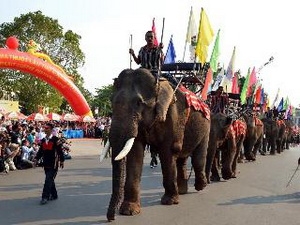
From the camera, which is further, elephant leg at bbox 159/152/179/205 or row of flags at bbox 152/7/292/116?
row of flags at bbox 152/7/292/116

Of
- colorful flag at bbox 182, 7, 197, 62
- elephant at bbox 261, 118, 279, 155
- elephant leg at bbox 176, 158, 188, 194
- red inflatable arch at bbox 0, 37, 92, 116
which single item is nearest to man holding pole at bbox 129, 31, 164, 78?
elephant leg at bbox 176, 158, 188, 194

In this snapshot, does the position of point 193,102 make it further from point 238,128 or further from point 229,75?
point 229,75

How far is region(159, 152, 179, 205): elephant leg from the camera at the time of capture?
834 centimetres

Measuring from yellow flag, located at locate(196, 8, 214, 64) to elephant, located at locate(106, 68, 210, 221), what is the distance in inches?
255

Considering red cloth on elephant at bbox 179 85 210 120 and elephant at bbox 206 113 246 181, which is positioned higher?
red cloth on elephant at bbox 179 85 210 120

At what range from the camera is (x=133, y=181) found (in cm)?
788

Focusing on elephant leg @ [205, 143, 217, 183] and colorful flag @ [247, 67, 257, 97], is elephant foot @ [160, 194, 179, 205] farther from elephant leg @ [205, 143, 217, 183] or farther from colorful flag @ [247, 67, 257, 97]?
colorful flag @ [247, 67, 257, 97]

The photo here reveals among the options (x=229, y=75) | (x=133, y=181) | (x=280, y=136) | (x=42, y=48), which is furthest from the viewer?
(x=42, y=48)

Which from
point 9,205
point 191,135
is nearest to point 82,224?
point 9,205

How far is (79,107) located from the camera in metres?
30.7

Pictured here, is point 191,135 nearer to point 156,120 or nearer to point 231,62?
point 156,120

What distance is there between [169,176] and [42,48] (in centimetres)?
3586

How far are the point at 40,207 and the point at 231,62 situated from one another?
1319cm

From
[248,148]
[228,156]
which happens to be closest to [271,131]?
[248,148]
